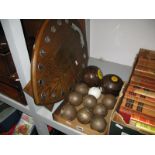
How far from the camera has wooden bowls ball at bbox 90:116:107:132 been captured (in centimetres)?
75

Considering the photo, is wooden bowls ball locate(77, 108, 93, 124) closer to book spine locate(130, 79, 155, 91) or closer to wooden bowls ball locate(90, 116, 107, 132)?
wooden bowls ball locate(90, 116, 107, 132)

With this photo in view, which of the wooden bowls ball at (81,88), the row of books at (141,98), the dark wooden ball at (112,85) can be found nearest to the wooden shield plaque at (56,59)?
the wooden bowls ball at (81,88)

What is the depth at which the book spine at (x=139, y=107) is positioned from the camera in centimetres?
62

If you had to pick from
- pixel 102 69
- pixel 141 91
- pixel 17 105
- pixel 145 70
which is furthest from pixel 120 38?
pixel 17 105

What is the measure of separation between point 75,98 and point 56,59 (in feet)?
0.73

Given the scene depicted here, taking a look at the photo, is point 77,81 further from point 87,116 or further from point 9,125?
point 9,125

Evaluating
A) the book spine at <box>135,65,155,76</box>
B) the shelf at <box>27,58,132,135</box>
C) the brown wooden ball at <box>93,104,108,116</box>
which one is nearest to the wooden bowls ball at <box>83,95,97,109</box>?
the brown wooden ball at <box>93,104,108,116</box>

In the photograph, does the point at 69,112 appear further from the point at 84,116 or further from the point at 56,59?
the point at 56,59

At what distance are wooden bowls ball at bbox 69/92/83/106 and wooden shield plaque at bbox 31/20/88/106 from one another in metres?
0.04

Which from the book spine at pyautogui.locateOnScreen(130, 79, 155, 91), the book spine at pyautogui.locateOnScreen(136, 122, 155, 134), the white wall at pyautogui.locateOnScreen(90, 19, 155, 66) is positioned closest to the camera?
the book spine at pyautogui.locateOnScreen(136, 122, 155, 134)

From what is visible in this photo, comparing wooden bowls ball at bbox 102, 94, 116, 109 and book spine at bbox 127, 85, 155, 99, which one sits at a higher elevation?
book spine at bbox 127, 85, 155, 99

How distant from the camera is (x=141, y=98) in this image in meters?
0.66

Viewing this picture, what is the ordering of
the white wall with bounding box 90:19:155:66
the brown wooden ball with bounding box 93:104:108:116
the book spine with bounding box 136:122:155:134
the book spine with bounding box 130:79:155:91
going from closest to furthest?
the book spine with bounding box 136:122:155:134 < the book spine with bounding box 130:79:155:91 < the brown wooden ball with bounding box 93:104:108:116 < the white wall with bounding box 90:19:155:66

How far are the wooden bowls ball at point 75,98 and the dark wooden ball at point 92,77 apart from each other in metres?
0.09
